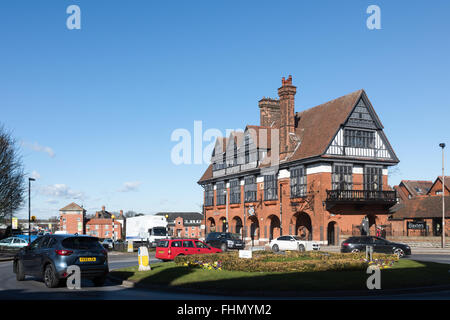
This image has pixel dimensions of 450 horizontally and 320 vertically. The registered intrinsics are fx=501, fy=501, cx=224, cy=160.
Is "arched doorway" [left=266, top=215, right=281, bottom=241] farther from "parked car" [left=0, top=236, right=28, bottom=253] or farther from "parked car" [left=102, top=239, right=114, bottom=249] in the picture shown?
"parked car" [left=0, top=236, right=28, bottom=253]

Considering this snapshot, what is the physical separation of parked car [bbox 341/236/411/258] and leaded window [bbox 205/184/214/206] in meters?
37.1

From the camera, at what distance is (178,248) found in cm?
2886

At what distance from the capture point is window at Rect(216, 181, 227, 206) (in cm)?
6512

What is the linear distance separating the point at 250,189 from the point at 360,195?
1482 cm

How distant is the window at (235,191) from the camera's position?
61.5 m

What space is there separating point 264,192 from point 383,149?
44.4ft

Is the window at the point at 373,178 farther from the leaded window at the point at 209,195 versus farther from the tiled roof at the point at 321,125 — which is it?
the leaded window at the point at 209,195

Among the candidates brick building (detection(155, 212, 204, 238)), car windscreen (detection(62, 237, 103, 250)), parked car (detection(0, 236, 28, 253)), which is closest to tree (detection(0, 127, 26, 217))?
parked car (detection(0, 236, 28, 253))

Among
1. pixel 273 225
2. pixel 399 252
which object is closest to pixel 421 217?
pixel 273 225

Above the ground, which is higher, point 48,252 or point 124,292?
point 48,252

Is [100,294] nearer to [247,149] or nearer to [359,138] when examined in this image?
[359,138]
